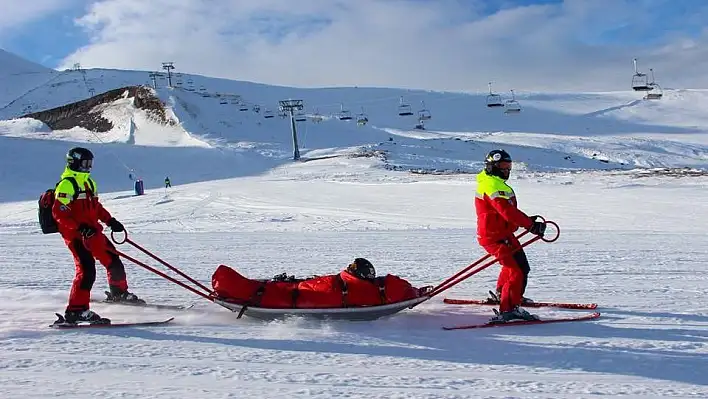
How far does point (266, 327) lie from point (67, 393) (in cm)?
198

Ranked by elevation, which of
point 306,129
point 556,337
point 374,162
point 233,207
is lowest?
point 556,337

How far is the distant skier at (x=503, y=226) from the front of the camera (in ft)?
19.1

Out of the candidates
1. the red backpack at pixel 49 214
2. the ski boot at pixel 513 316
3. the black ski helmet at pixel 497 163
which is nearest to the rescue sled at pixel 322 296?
the ski boot at pixel 513 316

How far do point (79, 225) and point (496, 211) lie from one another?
3.96m

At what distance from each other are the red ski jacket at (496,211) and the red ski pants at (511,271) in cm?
8

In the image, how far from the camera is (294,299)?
591 cm

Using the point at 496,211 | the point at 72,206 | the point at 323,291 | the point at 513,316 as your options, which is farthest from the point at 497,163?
the point at 72,206

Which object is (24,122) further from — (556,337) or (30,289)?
(556,337)

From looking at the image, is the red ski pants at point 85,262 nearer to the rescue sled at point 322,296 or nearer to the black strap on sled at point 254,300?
the rescue sled at point 322,296

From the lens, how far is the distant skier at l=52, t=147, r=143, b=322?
5941 millimetres

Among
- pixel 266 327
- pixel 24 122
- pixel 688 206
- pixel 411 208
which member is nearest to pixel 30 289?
pixel 266 327

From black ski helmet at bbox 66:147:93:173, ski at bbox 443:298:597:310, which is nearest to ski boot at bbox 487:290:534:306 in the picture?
ski at bbox 443:298:597:310

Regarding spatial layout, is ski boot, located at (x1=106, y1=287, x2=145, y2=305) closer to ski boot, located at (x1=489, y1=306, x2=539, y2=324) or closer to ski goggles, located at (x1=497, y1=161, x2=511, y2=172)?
ski boot, located at (x1=489, y1=306, x2=539, y2=324)

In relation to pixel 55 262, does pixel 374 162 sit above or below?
above
